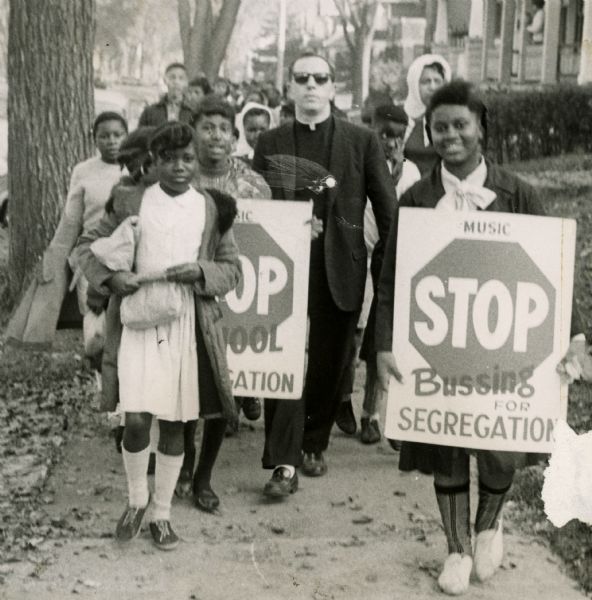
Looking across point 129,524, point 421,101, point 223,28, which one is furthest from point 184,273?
point 223,28

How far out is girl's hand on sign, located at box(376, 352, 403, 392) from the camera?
195 inches

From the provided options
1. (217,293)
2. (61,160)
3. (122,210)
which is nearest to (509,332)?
(217,293)

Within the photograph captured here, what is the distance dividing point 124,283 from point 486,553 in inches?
67.3

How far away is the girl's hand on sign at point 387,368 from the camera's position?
4.95 m

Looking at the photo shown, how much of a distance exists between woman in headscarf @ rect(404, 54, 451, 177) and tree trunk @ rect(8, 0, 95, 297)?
2.87 meters

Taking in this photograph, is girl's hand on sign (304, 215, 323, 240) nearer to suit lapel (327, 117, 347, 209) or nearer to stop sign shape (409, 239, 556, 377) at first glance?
suit lapel (327, 117, 347, 209)

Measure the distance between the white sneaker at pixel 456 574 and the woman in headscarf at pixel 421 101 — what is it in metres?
3.12

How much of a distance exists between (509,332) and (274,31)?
5750 millimetres

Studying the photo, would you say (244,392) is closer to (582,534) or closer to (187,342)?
(187,342)

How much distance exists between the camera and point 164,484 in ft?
17.4

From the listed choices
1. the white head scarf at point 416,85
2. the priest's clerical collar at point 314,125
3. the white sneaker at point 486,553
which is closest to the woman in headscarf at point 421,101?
the white head scarf at point 416,85

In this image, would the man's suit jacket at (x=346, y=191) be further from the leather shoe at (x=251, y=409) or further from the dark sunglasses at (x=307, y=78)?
the leather shoe at (x=251, y=409)

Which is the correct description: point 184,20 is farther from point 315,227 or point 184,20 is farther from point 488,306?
point 488,306

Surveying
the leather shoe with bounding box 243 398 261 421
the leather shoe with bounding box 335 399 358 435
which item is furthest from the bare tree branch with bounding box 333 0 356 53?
the leather shoe with bounding box 335 399 358 435
